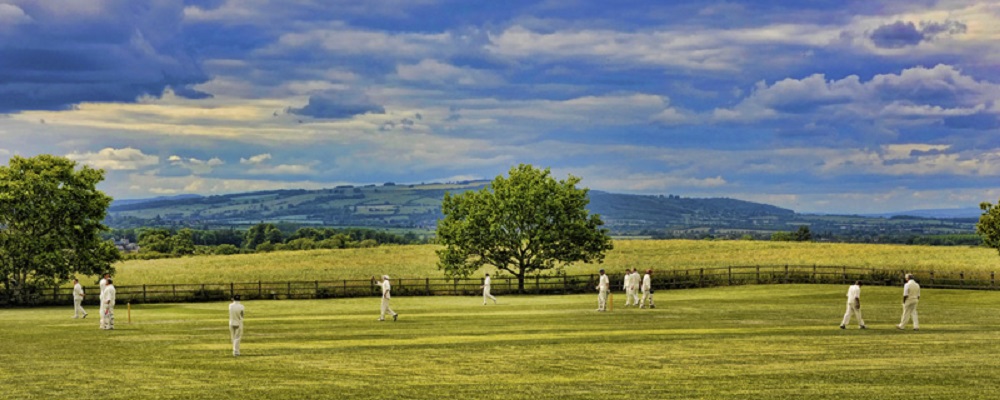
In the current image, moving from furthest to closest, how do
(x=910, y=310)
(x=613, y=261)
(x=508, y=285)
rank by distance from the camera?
(x=613, y=261), (x=508, y=285), (x=910, y=310)

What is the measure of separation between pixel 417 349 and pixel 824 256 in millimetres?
66715

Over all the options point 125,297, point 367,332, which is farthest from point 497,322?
point 125,297

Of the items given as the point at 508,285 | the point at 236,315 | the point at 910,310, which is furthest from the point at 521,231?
the point at 236,315

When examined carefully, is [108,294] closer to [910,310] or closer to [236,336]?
[236,336]

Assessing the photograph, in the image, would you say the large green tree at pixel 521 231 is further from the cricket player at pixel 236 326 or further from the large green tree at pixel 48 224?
the cricket player at pixel 236 326

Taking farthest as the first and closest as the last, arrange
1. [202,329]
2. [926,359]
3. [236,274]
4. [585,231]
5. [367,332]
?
1. [236,274]
2. [585,231]
3. [202,329]
4. [367,332]
5. [926,359]

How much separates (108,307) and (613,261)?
6451 cm

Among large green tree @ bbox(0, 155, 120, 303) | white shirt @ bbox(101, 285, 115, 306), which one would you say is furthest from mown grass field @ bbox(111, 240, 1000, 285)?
white shirt @ bbox(101, 285, 115, 306)

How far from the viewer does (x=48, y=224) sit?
61.1 meters

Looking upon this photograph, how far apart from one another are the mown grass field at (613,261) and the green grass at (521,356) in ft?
119

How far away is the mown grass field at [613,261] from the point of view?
81325mm

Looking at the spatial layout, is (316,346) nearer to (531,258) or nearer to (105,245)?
(105,245)

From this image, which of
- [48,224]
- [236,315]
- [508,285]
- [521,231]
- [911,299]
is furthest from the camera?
[521,231]

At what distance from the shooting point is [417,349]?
28.7 meters
